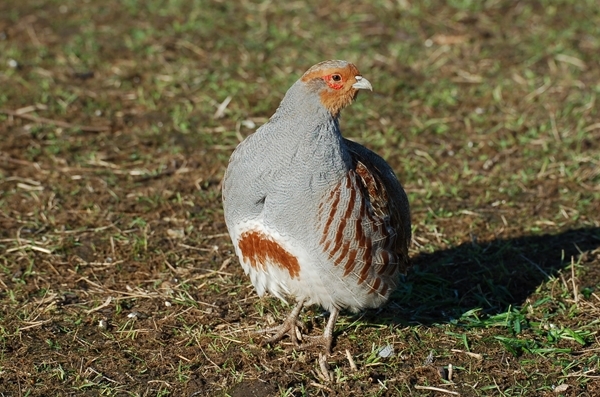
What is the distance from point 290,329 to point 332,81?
1.39 metres

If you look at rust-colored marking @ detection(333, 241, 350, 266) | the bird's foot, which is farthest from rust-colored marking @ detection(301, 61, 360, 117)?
the bird's foot

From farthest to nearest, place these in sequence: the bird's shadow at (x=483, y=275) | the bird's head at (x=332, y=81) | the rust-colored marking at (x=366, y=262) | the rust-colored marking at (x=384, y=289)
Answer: the bird's shadow at (x=483, y=275) < the rust-colored marking at (x=384, y=289) < the rust-colored marking at (x=366, y=262) < the bird's head at (x=332, y=81)

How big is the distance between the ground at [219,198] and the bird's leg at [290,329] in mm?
96

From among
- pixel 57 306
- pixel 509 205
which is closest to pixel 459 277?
pixel 509 205

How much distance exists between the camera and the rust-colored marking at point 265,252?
4.16 meters

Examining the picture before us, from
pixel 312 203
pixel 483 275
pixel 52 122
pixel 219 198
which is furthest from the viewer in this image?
pixel 52 122

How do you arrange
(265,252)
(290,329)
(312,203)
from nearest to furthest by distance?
1. (312,203)
2. (265,252)
3. (290,329)

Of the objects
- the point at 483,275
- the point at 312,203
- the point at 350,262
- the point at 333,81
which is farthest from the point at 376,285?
the point at 483,275

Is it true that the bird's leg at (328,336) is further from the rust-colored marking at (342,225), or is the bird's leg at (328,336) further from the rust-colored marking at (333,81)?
the rust-colored marking at (333,81)

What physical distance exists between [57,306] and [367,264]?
1.79 metres

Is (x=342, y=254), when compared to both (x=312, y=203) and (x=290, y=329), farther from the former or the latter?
(x=290, y=329)

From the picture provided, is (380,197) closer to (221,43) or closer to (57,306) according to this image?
(57,306)

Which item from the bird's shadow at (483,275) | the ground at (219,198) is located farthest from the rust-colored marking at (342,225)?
the bird's shadow at (483,275)

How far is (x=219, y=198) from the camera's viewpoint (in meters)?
6.02
